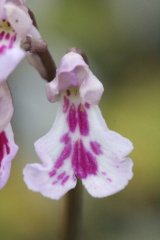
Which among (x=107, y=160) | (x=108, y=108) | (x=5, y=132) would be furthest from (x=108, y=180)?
(x=108, y=108)

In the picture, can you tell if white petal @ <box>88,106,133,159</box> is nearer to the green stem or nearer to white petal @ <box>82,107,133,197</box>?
white petal @ <box>82,107,133,197</box>

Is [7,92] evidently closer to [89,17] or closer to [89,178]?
[89,178]

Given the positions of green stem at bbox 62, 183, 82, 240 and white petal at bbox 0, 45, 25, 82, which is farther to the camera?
green stem at bbox 62, 183, 82, 240

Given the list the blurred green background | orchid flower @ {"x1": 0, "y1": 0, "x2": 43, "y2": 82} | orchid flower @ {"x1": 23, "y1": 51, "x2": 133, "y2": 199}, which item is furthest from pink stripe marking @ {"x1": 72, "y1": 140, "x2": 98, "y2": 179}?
the blurred green background

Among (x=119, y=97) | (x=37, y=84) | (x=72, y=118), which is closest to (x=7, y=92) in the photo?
(x=72, y=118)

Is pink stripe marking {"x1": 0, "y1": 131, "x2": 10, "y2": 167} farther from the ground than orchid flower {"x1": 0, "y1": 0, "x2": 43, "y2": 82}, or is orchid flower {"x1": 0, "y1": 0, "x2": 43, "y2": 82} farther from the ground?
orchid flower {"x1": 0, "y1": 0, "x2": 43, "y2": 82}

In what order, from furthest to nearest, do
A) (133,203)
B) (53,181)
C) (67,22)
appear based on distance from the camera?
1. (67,22)
2. (133,203)
3. (53,181)
